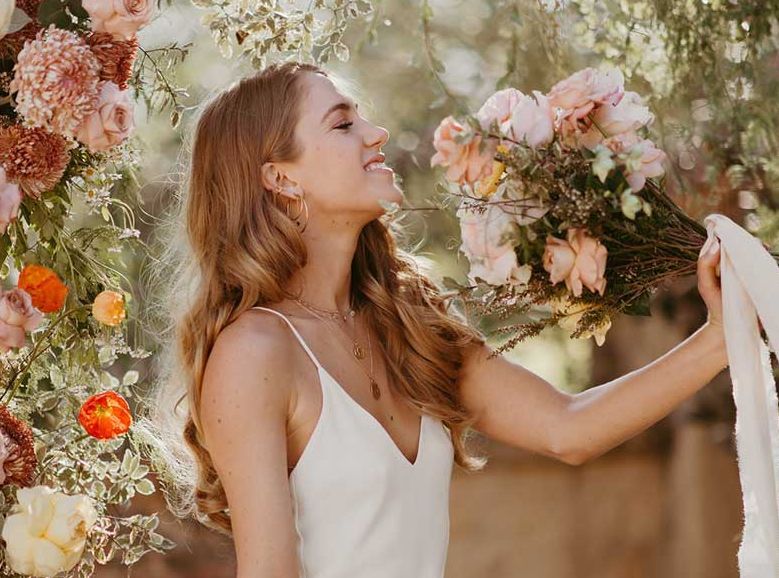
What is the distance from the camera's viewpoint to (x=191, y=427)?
110 inches

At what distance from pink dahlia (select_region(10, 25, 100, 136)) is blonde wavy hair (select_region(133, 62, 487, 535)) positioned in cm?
52

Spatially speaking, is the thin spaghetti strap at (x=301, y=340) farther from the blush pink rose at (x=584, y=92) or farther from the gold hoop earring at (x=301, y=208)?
the blush pink rose at (x=584, y=92)

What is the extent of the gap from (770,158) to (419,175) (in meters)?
3.73

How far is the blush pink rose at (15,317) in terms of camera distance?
225 centimetres

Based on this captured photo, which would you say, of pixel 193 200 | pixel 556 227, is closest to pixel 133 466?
pixel 193 200

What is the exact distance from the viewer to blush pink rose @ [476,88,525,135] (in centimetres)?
227

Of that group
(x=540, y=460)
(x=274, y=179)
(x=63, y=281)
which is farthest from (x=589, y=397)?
(x=540, y=460)

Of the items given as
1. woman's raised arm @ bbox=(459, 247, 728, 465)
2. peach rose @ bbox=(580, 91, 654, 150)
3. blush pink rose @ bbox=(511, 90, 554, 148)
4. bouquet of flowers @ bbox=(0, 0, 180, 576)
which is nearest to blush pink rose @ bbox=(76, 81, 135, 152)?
bouquet of flowers @ bbox=(0, 0, 180, 576)

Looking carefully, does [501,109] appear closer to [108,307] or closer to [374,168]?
[374,168]

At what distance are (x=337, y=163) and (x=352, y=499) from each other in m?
0.68

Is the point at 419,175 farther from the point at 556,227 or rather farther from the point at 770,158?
the point at 556,227

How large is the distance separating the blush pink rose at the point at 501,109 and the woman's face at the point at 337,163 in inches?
14.3

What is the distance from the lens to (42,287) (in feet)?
7.79

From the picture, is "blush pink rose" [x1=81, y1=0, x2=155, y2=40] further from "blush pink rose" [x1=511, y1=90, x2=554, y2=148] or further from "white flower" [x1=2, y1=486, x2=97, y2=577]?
"white flower" [x1=2, y1=486, x2=97, y2=577]
